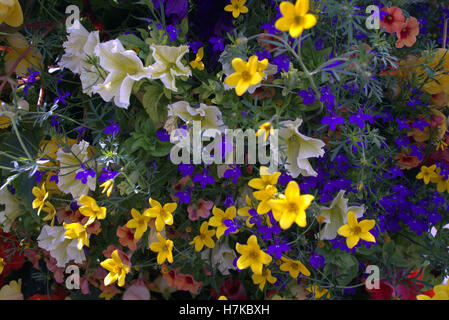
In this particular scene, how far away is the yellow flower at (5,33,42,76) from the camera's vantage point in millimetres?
1009

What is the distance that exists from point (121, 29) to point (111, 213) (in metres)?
0.43

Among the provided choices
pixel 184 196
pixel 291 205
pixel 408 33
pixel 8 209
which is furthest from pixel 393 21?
pixel 8 209

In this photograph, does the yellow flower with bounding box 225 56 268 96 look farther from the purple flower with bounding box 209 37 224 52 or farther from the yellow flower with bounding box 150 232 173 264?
the yellow flower with bounding box 150 232 173 264

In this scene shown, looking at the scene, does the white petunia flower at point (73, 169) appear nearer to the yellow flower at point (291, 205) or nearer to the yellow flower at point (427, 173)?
the yellow flower at point (291, 205)

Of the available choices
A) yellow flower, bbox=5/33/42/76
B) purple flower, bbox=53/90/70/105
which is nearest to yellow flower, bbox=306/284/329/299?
purple flower, bbox=53/90/70/105

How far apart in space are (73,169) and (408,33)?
789 mm

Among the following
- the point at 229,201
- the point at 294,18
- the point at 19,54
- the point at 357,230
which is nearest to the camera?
the point at 294,18

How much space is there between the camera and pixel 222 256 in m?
0.98

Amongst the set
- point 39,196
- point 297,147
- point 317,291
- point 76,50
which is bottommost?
point 317,291

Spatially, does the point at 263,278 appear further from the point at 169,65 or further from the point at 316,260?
the point at 169,65

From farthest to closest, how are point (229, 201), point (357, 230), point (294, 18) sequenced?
point (229, 201) → point (357, 230) → point (294, 18)

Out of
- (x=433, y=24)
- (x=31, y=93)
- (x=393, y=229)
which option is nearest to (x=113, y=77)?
(x=31, y=93)

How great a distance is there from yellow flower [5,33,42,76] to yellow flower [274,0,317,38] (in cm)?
63

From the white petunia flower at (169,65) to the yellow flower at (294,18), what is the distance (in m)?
0.24
